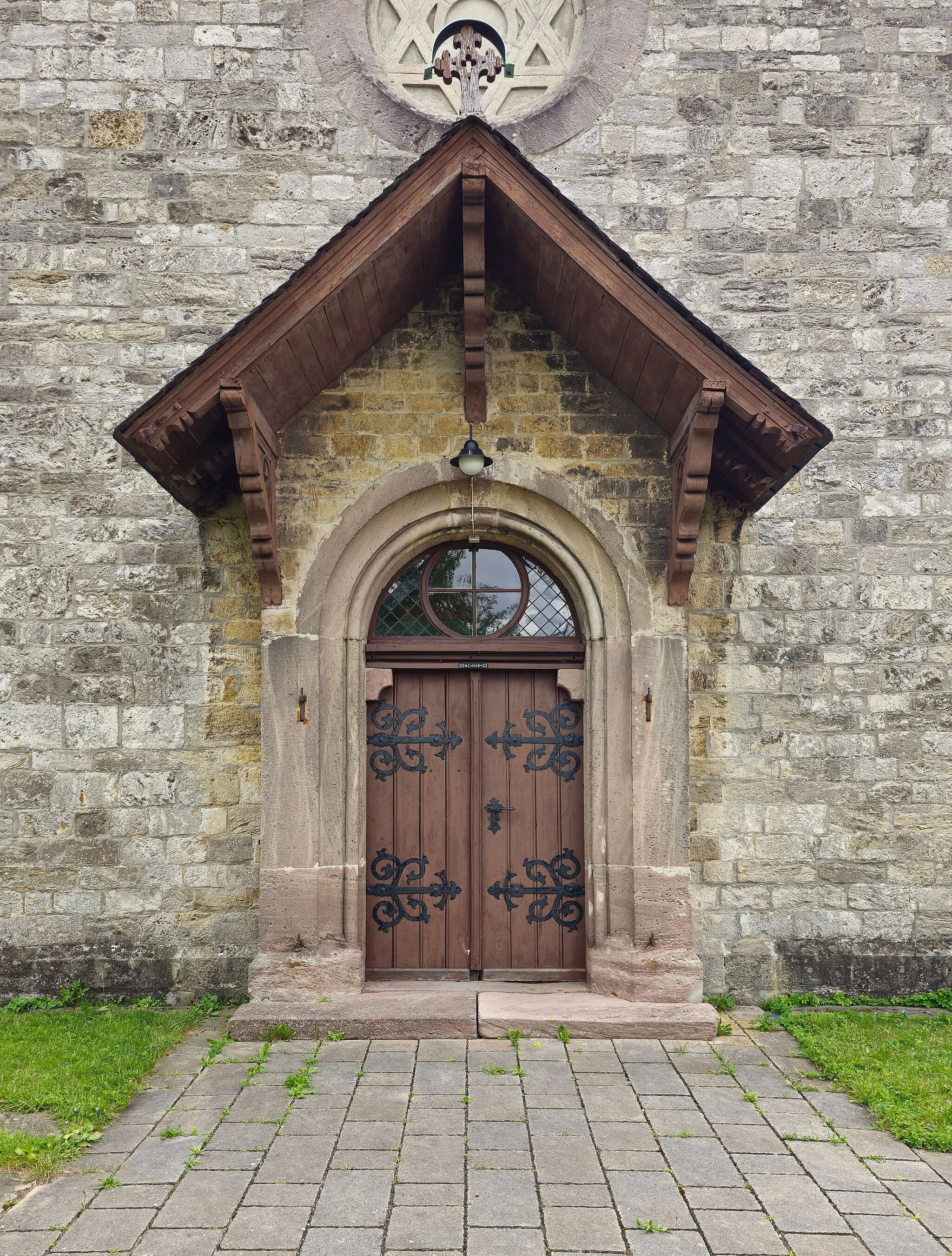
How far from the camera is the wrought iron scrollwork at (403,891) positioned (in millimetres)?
6191

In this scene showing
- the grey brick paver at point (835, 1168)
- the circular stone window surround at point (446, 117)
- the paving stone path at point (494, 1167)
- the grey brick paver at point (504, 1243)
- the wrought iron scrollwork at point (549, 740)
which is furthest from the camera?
the circular stone window surround at point (446, 117)

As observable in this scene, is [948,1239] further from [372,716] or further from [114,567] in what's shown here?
[114,567]

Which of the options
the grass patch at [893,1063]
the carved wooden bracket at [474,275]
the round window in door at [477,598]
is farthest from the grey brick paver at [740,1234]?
the carved wooden bracket at [474,275]

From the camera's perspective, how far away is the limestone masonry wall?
618 centimetres

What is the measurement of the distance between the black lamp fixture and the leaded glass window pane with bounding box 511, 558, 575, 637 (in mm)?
792

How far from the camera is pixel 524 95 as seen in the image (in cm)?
702

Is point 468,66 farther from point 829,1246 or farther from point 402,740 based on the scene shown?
point 829,1246

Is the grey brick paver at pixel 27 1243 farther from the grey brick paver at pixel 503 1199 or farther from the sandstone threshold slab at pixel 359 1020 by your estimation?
the sandstone threshold slab at pixel 359 1020

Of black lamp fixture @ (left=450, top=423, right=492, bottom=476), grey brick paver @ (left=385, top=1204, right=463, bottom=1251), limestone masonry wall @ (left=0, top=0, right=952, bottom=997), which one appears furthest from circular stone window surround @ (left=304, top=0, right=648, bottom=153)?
grey brick paver @ (left=385, top=1204, right=463, bottom=1251)

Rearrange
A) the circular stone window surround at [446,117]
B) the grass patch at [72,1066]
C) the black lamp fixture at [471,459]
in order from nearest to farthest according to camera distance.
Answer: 1. the grass patch at [72,1066]
2. the black lamp fixture at [471,459]
3. the circular stone window surround at [446,117]

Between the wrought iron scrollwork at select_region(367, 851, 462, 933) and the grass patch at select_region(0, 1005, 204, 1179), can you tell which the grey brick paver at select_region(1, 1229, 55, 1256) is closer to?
the grass patch at select_region(0, 1005, 204, 1179)

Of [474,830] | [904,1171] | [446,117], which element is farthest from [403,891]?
[446,117]

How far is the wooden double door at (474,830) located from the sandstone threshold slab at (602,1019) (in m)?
0.63

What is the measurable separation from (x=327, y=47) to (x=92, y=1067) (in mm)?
6612
